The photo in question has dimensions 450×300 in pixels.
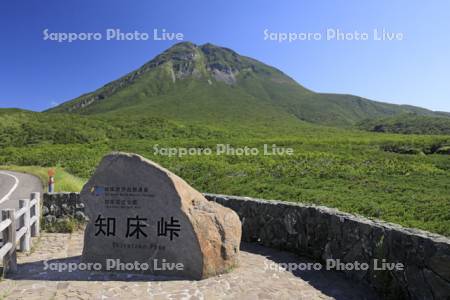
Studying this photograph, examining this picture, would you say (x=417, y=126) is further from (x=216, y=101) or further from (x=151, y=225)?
(x=151, y=225)

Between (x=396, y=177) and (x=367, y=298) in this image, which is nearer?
(x=367, y=298)

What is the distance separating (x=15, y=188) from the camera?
2053 cm

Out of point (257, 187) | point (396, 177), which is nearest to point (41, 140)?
point (257, 187)

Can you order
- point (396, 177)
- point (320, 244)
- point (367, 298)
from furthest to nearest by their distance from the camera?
point (396, 177) → point (320, 244) → point (367, 298)

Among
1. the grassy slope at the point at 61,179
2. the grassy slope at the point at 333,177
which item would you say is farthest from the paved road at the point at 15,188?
the grassy slope at the point at 333,177

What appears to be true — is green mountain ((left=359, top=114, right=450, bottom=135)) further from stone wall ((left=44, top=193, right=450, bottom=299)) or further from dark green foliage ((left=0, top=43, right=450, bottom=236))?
stone wall ((left=44, top=193, right=450, bottom=299))

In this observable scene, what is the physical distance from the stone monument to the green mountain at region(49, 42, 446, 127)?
320 feet

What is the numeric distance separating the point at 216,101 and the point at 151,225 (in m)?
135

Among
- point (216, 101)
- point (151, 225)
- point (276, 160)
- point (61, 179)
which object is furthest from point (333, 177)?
point (216, 101)

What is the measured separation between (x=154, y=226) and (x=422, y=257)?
15.8ft

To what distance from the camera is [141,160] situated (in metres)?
8.41

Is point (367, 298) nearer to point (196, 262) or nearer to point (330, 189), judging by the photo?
point (196, 262)

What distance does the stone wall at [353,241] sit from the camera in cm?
596

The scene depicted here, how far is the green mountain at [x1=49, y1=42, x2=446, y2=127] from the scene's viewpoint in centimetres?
12209
